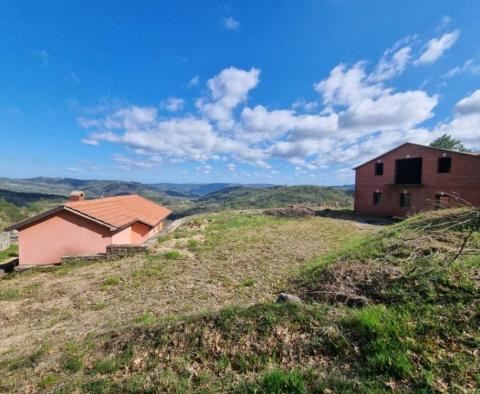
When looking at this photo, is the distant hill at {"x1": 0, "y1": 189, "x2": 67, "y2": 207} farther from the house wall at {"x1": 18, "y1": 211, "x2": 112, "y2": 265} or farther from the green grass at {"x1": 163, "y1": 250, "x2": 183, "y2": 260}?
the green grass at {"x1": 163, "y1": 250, "x2": 183, "y2": 260}

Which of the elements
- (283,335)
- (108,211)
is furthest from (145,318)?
(108,211)

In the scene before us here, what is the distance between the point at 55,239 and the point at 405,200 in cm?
2744

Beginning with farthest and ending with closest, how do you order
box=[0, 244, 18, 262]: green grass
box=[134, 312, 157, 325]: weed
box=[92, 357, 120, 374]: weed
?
box=[0, 244, 18, 262]: green grass, box=[134, 312, 157, 325]: weed, box=[92, 357, 120, 374]: weed

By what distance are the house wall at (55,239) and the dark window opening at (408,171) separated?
25.8 m

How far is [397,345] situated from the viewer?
9.50 feet

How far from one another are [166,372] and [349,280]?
13.1 ft

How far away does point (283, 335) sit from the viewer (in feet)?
11.0

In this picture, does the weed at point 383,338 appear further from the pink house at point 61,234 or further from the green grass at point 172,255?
the pink house at point 61,234

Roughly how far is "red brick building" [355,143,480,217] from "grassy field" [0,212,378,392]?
1443 cm

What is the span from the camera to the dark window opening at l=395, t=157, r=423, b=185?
67.9ft

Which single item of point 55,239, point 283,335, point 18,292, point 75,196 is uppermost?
point 75,196

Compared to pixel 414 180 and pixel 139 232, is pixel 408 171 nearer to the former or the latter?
pixel 414 180

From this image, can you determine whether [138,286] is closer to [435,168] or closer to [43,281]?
[43,281]

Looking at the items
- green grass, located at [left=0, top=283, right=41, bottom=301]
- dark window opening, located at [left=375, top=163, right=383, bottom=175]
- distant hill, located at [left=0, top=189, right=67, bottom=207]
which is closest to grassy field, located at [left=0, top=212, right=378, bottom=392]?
green grass, located at [left=0, top=283, right=41, bottom=301]
